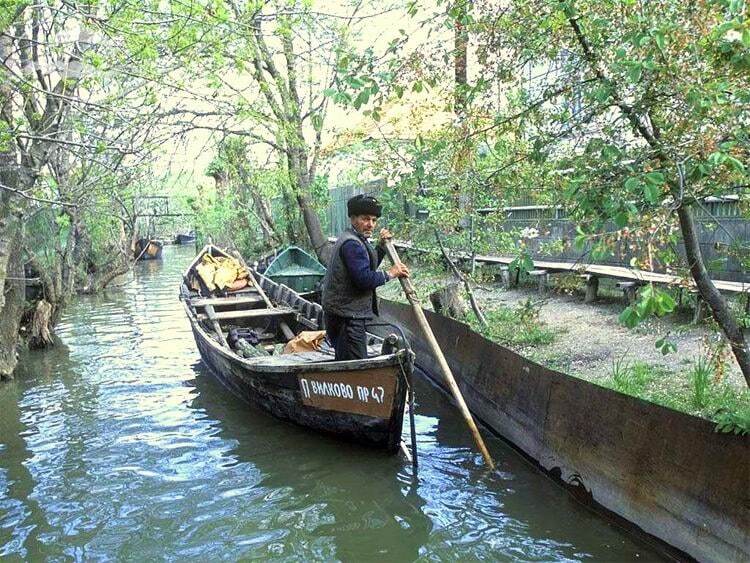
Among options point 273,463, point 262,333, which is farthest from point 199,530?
point 262,333

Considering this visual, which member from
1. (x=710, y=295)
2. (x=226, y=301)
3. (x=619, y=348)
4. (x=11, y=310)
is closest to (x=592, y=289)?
(x=619, y=348)

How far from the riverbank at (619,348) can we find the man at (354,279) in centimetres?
147

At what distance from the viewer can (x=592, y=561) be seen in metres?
5.00

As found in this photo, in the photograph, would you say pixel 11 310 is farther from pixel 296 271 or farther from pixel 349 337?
pixel 349 337

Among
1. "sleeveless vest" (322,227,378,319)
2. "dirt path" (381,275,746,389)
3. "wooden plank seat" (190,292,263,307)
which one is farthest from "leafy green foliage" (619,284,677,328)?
"wooden plank seat" (190,292,263,307)

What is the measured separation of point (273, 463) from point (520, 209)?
8485 millimetres

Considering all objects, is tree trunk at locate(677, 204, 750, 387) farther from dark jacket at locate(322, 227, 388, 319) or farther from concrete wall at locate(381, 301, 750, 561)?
dark jacket at locate(322, 227, 388, 319)

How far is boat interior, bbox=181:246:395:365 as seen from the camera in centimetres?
832

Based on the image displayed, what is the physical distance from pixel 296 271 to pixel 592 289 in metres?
7.34

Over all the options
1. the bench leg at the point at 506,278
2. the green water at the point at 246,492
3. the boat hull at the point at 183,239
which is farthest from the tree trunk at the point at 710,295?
the boat hull at the point at 183,239

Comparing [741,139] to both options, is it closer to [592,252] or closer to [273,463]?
[592,252]

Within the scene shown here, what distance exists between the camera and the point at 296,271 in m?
15.8

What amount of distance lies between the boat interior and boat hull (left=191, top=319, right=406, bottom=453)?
27 centimetres

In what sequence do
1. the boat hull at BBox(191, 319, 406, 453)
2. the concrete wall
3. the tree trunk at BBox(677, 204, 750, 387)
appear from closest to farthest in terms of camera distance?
the concrete wall → the tree trunk at BBox(677, 204, 750, 387) → the boat hull at BBox(191, 319, 406, 453)
